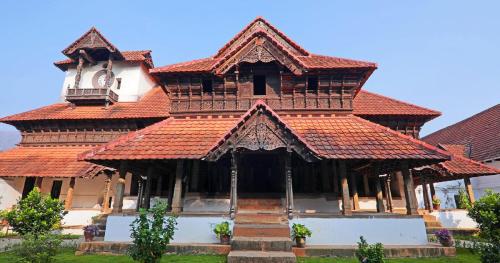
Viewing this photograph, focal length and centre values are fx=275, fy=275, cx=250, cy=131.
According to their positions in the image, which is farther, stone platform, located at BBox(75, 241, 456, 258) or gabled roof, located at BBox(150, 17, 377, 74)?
gabled roof, located at BBox(150, 17, 377, 74)

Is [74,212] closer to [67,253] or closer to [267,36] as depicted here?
[67,253]

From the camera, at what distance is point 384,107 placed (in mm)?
18281

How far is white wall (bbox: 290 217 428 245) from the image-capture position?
400 inches

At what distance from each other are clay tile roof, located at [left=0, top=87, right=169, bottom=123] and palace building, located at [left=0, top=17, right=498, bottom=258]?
10cm

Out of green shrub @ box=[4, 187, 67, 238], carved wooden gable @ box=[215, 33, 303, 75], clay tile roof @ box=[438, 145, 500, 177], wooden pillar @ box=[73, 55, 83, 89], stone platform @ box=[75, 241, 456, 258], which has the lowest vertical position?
stone platform @ box=[75, 241, 456, 258]

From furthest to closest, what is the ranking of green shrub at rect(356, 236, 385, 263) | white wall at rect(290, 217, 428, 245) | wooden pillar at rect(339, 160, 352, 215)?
wooden pillar at rect(339, 160, 352, 215) → white wall at rect(290, 217, 428, 245) → green shrub at rect(356, 236, 385, 263)

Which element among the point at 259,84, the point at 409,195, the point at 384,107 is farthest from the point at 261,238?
the point at 384,107

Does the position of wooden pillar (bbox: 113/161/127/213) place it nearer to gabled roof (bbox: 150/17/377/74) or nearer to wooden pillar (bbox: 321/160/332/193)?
gabled roof (bbox: 150/17/377/74)

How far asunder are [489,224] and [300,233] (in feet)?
18.8

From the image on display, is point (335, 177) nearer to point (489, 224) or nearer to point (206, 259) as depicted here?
point (489, 224)

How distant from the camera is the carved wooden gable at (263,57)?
45.6 ft

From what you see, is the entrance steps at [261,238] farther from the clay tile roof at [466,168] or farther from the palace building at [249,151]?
the clay tile roof at [466,168]

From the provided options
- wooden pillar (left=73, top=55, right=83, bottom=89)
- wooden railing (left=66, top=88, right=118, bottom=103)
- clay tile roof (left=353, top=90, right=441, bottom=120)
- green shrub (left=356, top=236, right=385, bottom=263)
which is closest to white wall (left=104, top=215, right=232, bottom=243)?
green shrub (left=356, top=236, right=385, bottom=263)

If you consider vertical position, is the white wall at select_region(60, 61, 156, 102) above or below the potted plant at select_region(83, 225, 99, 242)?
above
